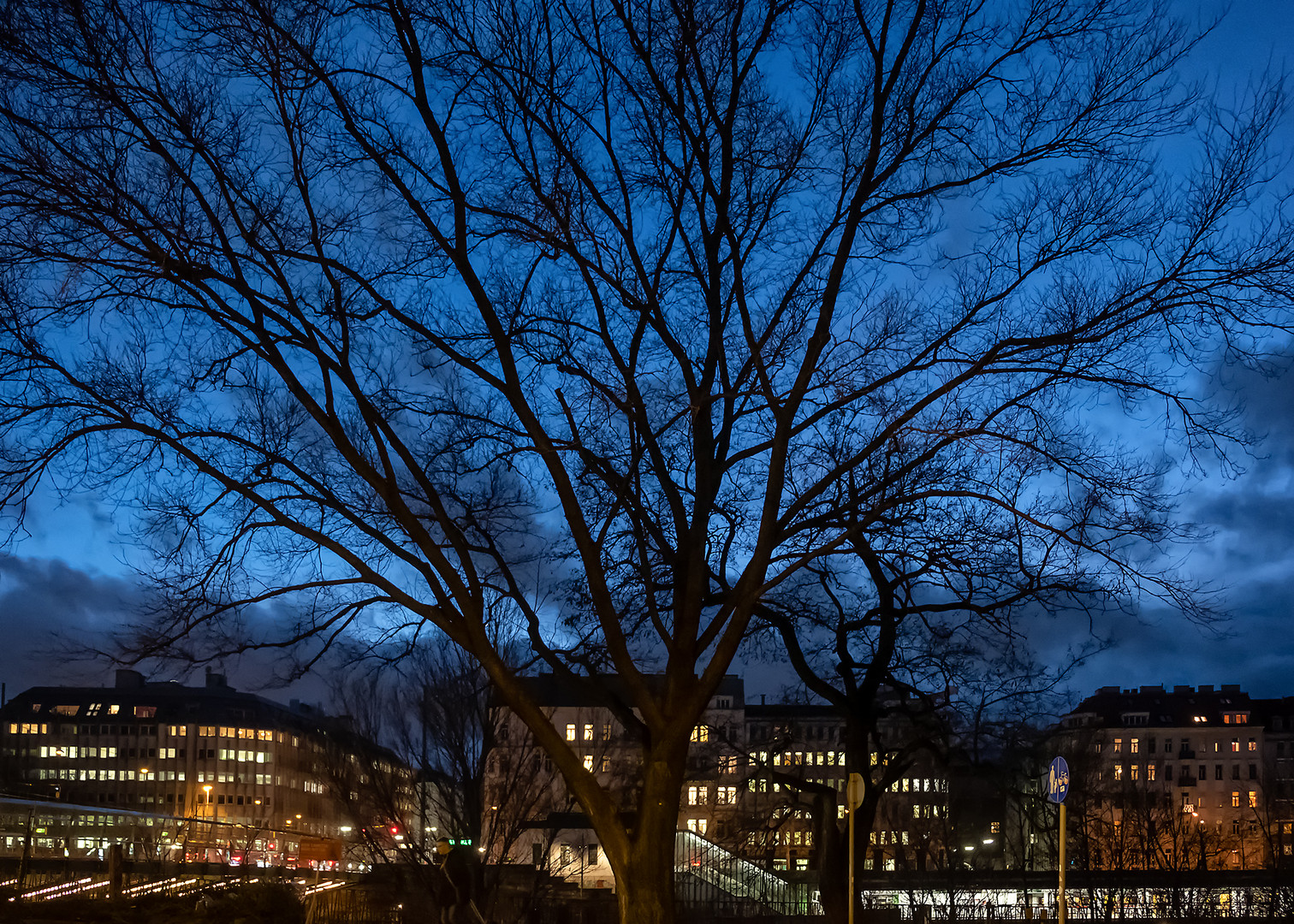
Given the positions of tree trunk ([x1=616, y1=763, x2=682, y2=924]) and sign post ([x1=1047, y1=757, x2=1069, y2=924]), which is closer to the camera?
tree trunk ([x1=616, y1=763, x2=682, y2=924])

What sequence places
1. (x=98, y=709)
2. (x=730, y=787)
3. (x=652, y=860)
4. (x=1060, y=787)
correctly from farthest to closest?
(x=98, y=709) < (x=730, y=787) < (x=1060, y=787) < (x=652, y=860)

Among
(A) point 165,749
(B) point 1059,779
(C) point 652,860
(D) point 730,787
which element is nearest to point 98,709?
(A) point 165,749

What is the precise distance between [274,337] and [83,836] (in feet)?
100

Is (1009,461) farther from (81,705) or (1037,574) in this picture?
(81,705)

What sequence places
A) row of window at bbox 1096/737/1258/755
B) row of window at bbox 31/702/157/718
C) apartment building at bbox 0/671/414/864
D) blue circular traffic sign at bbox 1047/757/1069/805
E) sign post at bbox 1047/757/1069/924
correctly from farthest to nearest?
row of window at bbox 31/702/157/718, apartment building at bbox 0/671/414/864, row of window at bbox 1096/737/1258/755, blue circular traffic sign at bbox 1047/757/1069/805, sign post at bbox 1047/757/1069/924

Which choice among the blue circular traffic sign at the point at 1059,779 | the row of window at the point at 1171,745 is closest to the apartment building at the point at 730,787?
the blue circular traffic sign at the point at 1059,779

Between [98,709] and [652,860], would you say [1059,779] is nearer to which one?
[652,860]

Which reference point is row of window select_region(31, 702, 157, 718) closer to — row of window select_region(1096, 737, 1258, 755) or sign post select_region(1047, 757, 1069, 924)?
row of window select_region(1096, 737, 1258, 755)

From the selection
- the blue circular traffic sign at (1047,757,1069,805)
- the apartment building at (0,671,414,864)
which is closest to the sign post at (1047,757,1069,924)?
the blue circular traffic sign at (1047,757,1069,805)

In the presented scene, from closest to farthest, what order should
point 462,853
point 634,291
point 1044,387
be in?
point 1044,387
point 634,291
point 462,853

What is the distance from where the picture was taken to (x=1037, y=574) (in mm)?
12211

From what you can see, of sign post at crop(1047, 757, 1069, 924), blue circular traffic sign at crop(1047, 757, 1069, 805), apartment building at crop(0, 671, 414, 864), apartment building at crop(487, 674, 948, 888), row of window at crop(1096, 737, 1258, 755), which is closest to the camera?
sign post at crop(1047, 757, 1069, 924)

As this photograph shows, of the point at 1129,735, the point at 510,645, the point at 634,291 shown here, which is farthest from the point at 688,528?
the point at 1129,735

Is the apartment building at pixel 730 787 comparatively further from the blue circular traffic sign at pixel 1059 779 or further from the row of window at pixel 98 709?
the row of window at pixel 98 709
